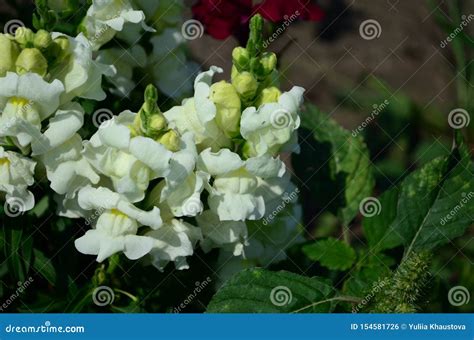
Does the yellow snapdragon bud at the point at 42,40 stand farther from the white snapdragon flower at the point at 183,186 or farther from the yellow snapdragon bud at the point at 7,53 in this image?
the white snapdragon flower at the point at 183,186

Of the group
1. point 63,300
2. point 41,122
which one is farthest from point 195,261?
point 41,122

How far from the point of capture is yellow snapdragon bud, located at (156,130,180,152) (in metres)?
1.21

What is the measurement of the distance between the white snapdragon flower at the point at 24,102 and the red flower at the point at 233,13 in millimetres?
411

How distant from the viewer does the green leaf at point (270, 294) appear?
52.6 inches

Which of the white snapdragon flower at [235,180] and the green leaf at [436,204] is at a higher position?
the green leaf at [436,204]

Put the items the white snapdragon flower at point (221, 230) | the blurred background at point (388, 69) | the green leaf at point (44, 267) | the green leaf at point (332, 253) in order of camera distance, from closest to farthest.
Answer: the white snapdragon flower at point (221, 230) < the green leaf at point (44, 267) < the green leaf at point (332, 253) < the blurred background at point (388, 69)

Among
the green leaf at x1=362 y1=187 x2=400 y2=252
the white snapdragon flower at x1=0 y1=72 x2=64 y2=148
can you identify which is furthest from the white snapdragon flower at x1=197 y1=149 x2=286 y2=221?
the green leaf at x1=362 y1=187 x2=400 y2=252

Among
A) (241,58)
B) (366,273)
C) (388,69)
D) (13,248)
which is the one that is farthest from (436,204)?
(388,69)

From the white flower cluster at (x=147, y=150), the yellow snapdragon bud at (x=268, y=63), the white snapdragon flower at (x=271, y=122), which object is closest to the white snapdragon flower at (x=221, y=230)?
the white flower cluster at (x=147, y=150)

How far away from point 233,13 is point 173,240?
0.48m

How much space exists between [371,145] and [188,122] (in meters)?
0.97

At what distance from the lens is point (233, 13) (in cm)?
158

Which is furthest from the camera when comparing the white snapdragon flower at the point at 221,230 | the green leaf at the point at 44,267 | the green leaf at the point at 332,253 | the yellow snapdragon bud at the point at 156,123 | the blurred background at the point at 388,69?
the blurred background at the point at 388,69

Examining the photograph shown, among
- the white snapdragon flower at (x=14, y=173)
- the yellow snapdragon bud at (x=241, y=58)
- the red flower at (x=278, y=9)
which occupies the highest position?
the red flower at (x=278, y=9)
